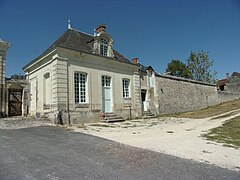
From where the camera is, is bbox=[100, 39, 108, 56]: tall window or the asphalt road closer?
the asphalt road

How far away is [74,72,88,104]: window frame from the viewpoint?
1098 centimetres

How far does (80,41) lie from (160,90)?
8.55 m

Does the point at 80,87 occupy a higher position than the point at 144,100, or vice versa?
the point at 80,87

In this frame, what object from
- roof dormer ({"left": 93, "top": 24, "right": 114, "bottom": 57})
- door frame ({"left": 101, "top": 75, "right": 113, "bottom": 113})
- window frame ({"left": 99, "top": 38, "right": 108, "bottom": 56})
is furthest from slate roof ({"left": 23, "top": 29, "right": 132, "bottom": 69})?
door frame ({"left": 101, "top": 75, "right": 113, "bottom": 113})

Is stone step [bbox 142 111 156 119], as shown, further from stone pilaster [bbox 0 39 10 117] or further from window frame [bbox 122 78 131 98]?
stone pilaster [bbox 0 39 10 117]

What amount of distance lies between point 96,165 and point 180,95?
16882 mm

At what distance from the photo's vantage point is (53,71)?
1037cm

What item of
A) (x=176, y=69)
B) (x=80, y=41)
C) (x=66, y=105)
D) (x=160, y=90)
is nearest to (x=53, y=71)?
(x=66, y=105)

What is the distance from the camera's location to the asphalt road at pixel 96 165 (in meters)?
2.99

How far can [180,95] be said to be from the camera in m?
19.0

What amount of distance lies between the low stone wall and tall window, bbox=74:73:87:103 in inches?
284

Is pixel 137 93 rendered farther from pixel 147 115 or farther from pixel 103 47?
pixel 103 47

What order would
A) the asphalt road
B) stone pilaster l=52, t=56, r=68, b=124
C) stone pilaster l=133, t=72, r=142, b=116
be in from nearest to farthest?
1. the asphalt road
2. stone pilaster l=52, t=56, r=68, b=124
3. stone pilaster l=133, t=72, r=142, b=116

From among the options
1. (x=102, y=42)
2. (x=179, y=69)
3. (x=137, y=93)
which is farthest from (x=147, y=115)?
(x=179, y=69)
